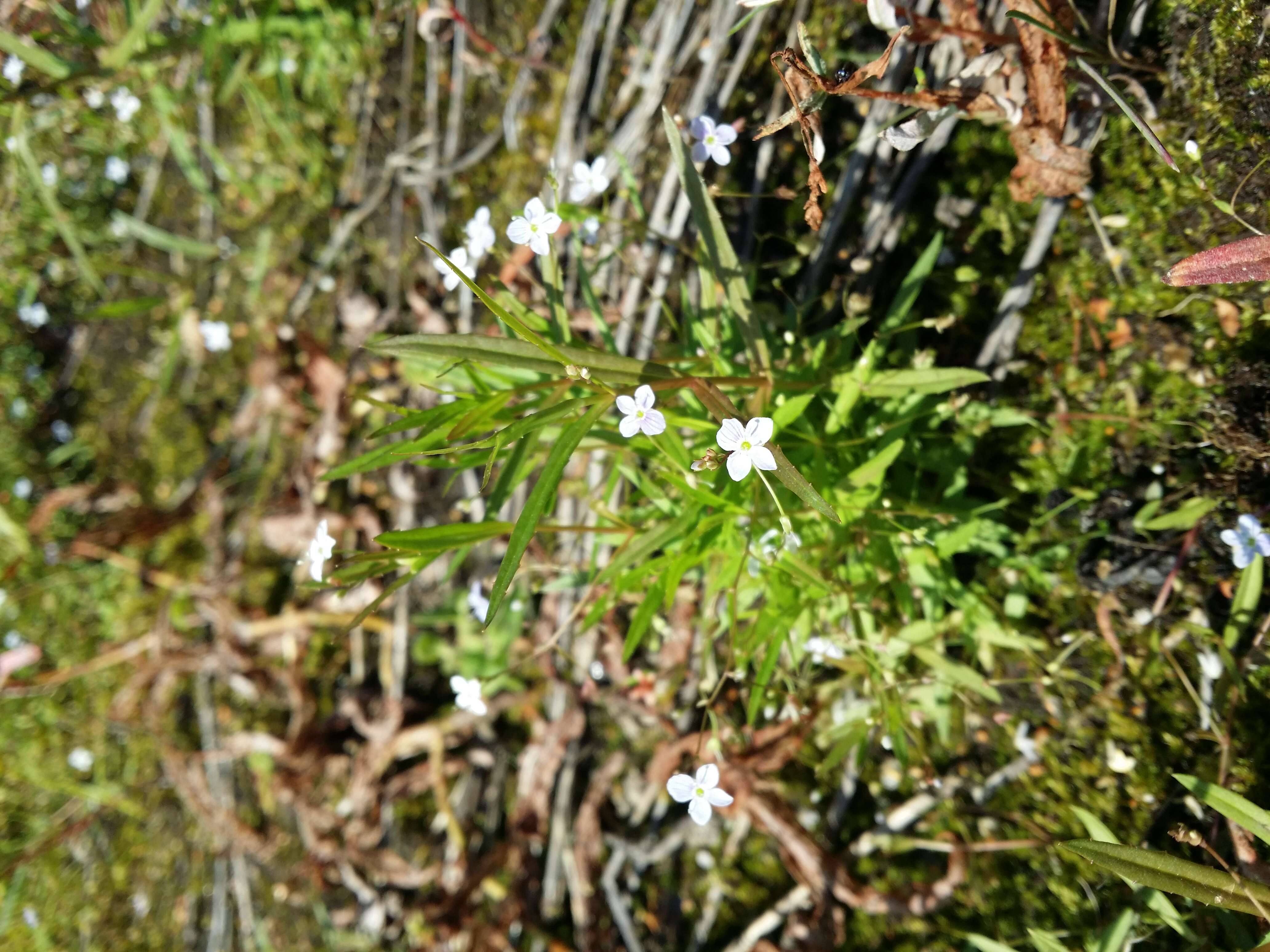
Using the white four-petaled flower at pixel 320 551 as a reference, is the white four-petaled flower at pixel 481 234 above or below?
above

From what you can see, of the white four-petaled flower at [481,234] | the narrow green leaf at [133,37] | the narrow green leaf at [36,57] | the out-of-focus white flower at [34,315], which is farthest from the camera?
the out-of-focus white flower at [34,315]

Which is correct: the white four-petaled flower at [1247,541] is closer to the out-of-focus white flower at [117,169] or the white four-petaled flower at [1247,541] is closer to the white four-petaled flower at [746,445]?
the white four-petaled flower at [746,445]

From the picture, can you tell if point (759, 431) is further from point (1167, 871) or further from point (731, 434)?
point (1167, 871)

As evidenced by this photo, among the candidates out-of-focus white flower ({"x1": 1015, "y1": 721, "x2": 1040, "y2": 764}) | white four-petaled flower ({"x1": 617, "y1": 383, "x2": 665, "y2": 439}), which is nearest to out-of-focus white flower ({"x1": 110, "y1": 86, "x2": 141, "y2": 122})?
white four-petaled flower ({"x1": 617, "y1": 383, "x2": 665, "y2": 439})

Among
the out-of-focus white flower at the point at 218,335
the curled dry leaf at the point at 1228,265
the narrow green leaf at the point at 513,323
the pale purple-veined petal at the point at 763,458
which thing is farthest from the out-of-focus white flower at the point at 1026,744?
the out-of-focus white flower at the point at 218,335

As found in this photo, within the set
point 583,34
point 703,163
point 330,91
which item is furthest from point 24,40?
point 703,163

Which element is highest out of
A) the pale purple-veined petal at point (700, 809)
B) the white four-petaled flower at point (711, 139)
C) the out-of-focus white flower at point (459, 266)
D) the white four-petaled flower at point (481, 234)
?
the white four-petaled flower at point (711, 139)

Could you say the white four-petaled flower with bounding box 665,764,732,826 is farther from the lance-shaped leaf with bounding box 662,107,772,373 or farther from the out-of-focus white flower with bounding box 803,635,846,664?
the lance-shaped leaf with bounding box 662,107,772,373
